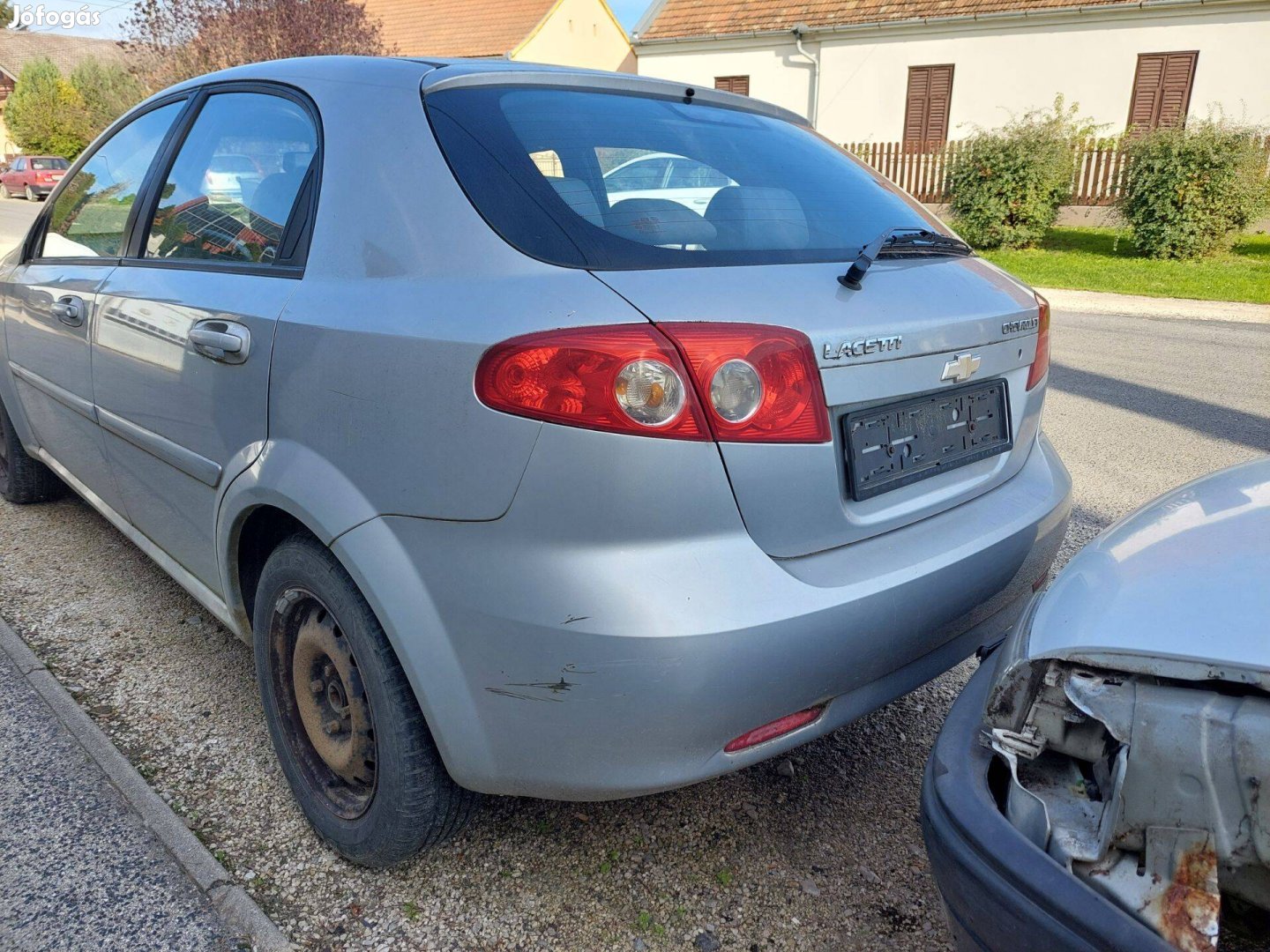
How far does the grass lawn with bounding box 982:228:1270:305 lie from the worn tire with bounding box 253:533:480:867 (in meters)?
11.6

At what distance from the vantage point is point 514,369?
1624 mm

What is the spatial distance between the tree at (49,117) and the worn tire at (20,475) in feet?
149

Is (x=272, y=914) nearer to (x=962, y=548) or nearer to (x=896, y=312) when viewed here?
(x=962, y=548)

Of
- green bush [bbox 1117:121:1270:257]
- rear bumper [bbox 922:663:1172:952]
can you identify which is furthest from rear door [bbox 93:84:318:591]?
green bush [bbox 1117:121:1270:257]

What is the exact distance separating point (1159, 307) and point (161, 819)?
11.1m

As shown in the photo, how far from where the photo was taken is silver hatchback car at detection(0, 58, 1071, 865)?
1.60 meters

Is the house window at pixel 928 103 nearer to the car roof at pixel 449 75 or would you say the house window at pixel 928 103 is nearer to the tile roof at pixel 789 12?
the tile roof at pixel 789 12

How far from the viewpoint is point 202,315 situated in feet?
7.43

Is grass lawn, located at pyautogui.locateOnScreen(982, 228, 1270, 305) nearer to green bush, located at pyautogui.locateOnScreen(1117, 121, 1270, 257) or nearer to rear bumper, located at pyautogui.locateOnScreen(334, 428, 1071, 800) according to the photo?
green bush, located at pyautogui.locateOnScreen(1117, 121, 1270, 257)

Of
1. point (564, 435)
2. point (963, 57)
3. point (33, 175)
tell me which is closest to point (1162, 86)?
point (963, 57)

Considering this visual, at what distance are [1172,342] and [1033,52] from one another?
48.0 ft

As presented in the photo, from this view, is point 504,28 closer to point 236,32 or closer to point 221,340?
point 236,32

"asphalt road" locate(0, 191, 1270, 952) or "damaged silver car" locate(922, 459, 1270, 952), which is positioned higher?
"damaged silver car" locate(922, 459, 1270, 952)

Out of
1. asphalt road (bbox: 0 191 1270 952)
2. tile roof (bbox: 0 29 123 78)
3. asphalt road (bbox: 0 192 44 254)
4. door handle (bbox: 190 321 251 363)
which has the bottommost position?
asphalt road (bbox: 0 192 44 254)
